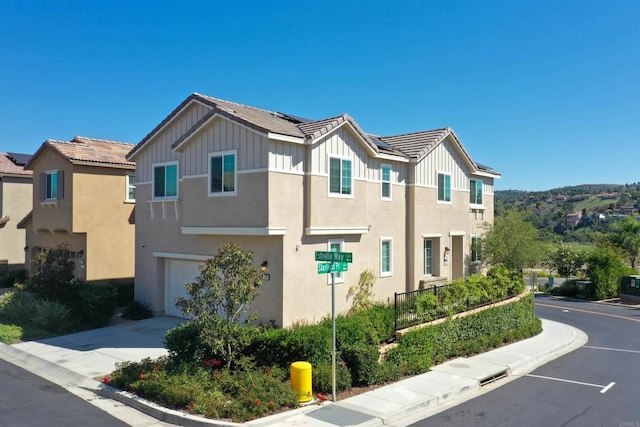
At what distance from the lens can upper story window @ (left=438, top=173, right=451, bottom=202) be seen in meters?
21.6

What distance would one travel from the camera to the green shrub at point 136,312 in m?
18.8

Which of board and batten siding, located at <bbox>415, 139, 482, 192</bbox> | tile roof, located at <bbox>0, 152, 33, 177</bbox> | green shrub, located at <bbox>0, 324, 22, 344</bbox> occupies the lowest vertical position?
green shrub, located at <bbox>0, 324, 22, 344</bbox>

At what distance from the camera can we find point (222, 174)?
15586 millimetres

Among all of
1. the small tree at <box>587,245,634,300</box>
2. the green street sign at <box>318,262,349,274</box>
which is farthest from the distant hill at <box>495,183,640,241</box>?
the green street sign at <box>318,262,349,274</box>

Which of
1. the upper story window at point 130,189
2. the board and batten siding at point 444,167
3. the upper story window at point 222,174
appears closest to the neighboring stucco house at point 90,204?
the upper story window at point 130,189

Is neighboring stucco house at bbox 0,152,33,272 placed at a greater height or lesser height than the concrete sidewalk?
greater

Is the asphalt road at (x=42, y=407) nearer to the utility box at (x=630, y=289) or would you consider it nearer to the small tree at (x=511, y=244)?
the small tree at (x=511, y=244)

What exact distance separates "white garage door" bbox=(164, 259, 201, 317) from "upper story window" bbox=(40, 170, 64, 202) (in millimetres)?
7310

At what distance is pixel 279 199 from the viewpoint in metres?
14.4

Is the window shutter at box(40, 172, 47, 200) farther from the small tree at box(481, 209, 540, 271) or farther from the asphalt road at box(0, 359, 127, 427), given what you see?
the small tree at box(481, 209, 540, 271)

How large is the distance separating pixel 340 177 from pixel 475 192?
11.5m

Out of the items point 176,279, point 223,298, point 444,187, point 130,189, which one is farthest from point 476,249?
point 130,189

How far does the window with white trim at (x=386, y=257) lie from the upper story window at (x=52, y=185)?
48.2ft

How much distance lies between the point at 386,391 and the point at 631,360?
1039cm
